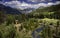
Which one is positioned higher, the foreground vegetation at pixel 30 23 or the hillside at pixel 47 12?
the hillside at pixel 47 12

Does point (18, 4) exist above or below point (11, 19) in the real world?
above

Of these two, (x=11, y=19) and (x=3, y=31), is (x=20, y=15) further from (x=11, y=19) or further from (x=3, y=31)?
(x=3, y=31)

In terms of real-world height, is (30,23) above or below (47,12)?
below

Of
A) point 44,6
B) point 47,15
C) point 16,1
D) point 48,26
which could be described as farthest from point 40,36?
point 16,1

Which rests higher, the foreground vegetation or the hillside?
the hillside

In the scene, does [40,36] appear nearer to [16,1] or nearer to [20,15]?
[20,15]

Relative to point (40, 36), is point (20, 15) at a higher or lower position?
higher

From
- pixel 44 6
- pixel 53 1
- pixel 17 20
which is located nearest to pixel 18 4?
pixel 17 20

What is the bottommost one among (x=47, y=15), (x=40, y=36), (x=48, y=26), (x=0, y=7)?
(x=40, y=36)

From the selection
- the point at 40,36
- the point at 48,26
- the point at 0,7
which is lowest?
the point at 40,36
